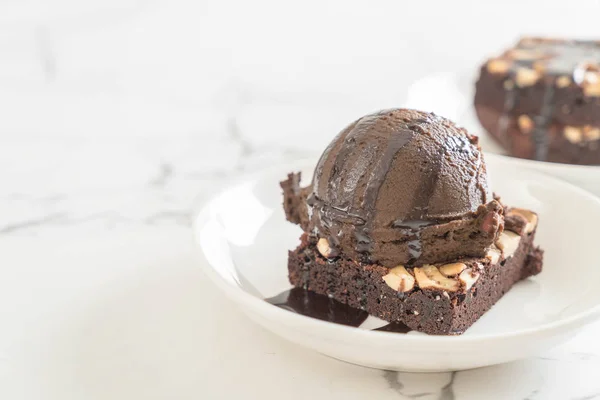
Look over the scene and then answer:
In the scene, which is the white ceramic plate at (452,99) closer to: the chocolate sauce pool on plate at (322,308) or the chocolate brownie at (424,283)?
the chocolate brownie at (424,283)

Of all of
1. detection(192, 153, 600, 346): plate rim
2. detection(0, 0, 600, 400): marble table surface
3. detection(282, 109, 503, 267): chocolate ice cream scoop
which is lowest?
detection(0, 0, 600, 400): marble table surface

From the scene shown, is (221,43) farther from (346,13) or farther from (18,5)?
(18,5)

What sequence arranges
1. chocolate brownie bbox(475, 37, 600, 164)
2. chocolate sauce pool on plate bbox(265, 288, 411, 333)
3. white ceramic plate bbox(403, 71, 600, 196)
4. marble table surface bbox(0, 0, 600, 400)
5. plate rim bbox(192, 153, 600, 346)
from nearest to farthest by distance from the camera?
1. plate rim bbox(192, 153, 600, 346)
2. marble table surface bbox(0, 0, 600, 400)
3. chocolate sauce pool on plate bbox(265, 288, 411, 333)
4. chocolate brownie bbox(475, 37, 600, 164)
5. white ceramic plate bbox(403, 71, 600, 196)

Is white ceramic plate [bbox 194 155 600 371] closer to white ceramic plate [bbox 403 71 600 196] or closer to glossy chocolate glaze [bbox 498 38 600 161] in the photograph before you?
glossy chocolate glaze [bbox 498 38 600 161]

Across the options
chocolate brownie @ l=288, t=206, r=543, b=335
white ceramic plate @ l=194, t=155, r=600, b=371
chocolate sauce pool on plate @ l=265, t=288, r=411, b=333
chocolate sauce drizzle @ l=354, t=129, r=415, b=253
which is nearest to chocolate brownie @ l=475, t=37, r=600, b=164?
white ceramic plate @ l=194, t=155, r=600, b=371

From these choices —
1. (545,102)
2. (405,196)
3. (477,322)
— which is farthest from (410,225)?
(545,102)

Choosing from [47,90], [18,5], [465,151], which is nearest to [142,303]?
[465,151]

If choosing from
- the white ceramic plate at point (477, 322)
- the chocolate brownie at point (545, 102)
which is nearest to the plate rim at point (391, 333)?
the white ceramic plate at point (477, 322)
